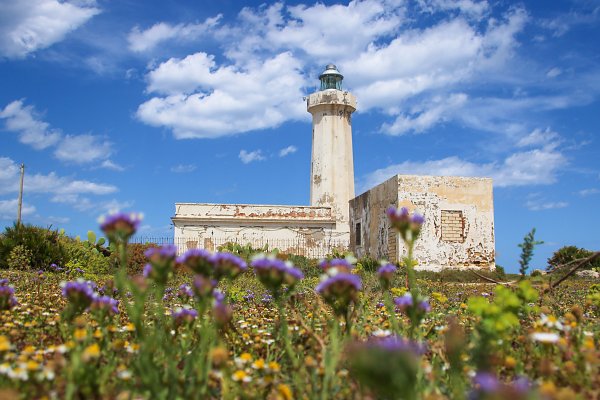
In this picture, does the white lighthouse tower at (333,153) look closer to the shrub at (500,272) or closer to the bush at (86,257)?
the shrub at (500,272)

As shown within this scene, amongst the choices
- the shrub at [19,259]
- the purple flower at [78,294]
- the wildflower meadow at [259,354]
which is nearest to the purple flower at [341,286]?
the wildflower meadow at [259,354]

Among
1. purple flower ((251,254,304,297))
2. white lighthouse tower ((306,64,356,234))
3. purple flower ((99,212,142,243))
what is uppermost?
white lighthouse tower ((306,64,356,234))

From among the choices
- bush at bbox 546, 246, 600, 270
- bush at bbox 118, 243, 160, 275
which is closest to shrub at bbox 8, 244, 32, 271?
bush at bbox 118, 243, 160, 275

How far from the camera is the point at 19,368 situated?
91.2 inches

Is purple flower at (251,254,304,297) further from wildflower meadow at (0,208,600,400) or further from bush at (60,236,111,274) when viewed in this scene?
bush at (60,236,111,274)

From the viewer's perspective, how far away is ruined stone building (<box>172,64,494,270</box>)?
67.2 feet

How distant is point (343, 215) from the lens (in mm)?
28453

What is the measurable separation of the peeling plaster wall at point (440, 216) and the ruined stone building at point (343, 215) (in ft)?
0.12

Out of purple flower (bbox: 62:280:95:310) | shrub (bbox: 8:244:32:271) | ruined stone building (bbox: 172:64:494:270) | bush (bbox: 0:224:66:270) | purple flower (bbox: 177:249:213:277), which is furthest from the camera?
ruined stone building (bbox: 172:64:494:270)

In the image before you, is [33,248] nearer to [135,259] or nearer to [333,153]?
[135,259]

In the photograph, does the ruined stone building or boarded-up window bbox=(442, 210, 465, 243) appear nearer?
the ruined stone building

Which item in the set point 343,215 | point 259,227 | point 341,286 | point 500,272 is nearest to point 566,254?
point 500,272

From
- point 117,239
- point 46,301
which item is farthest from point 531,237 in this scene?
point 46,301

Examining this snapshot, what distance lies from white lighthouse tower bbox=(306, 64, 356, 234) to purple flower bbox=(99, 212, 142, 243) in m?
26.0
